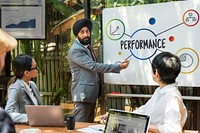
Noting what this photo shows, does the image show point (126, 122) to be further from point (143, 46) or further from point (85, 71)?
point (143, 46)

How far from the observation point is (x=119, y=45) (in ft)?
14.1

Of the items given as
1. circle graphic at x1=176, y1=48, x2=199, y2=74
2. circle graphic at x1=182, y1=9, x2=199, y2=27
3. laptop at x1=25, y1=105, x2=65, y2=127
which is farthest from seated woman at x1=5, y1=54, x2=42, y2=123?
circle graphic at x1=182, y1=9, x2=199, y2=27

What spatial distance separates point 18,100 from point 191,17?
2.00 meters

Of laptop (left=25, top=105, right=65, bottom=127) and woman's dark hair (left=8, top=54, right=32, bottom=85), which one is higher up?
woman's dark hair (left=8, top=54, right=32, bottom=85)

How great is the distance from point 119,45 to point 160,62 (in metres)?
1.89

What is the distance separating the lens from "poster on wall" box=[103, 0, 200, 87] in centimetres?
386

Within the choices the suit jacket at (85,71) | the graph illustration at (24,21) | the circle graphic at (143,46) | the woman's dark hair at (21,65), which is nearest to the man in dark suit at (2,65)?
the woman's dark hair at (21,65)

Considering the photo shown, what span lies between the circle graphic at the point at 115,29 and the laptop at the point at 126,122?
2.23 metres

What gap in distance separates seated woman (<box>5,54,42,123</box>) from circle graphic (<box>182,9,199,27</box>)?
1.73 meters

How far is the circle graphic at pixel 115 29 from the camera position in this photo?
429 cm

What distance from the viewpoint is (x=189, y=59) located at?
387 cm

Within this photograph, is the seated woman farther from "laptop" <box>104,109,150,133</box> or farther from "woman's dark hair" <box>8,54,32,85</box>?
"laptop" <box>104,109,150,133</box>

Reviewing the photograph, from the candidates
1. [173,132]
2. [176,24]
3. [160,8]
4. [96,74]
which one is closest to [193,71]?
[176,24]

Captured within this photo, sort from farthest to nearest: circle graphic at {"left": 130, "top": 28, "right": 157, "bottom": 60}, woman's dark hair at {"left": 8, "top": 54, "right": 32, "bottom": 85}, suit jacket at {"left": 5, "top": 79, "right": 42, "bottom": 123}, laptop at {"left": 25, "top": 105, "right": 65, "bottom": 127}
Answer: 1. circle graphic at {"left": 130, "top": 28, "right": 157, "bottom": 60}
2. woman's dark hair at {"left": 8, "top": 54, "right": 32, "bottom": 85}
3. suit jacket at {"left": 5, "top": 79, "right": 42, "bottom": 123}
4. laptop at {"left": 25, "top": 105, "right": 65, "bottom": 127}
